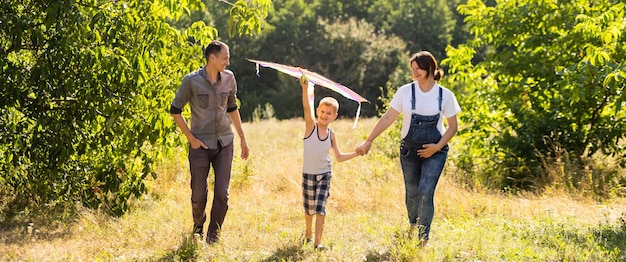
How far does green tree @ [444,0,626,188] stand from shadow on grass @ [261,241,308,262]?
462 cm

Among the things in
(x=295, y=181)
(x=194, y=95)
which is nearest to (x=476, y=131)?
(x=295, y=181)

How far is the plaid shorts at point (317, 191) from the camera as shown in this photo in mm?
5852

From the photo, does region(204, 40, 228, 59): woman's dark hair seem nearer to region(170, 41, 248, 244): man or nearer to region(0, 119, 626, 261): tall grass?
region(170, 41, 248, 244): man

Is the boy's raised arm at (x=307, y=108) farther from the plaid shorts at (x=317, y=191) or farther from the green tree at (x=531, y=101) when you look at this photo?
the green tree at (x=531, y=101)

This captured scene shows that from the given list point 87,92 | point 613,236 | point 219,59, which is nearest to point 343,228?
point 219,59

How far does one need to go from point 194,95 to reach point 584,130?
19.7 feet

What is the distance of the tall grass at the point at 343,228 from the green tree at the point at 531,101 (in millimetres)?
924

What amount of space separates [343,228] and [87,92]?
2.70m

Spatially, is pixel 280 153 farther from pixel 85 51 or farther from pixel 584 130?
pixel 85 51

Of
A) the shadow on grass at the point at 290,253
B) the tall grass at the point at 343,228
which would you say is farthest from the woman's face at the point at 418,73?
the shadow on grass at the point at 290,253

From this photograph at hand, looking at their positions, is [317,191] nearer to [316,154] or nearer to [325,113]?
[316,154]

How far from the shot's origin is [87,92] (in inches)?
278

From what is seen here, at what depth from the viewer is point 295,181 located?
967cm

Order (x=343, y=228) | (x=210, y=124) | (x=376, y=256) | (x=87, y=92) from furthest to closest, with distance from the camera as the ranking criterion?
(x=87, y=92), (x=343, y=228), (x=210, y=124), (x=376, y=256)
